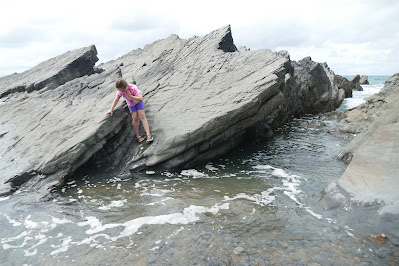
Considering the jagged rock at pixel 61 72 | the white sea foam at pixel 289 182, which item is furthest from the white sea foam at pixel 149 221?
the jagged rock at pixel 61 72

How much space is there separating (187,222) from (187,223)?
0.05 metres

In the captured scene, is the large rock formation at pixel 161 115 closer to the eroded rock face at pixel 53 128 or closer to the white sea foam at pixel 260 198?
the eroded rock face at pixel 53 128

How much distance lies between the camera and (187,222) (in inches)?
270

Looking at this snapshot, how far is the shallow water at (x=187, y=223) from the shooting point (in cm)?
552

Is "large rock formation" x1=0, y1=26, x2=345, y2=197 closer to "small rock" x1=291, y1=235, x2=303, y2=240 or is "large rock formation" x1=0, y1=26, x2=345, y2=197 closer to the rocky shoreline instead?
the rocky shoreline

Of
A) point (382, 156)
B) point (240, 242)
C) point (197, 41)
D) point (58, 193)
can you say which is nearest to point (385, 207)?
point (382, 156)

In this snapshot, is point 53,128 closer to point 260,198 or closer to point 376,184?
point 260,198

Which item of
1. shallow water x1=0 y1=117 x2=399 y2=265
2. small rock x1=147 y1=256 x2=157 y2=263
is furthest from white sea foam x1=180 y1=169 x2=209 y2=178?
small rock x1=147 y1=256 x2=157 y2=263

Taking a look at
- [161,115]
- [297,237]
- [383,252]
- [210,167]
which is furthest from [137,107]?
[383,252]

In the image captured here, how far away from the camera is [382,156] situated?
7.86 m

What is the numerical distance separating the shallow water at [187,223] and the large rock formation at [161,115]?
85 cm

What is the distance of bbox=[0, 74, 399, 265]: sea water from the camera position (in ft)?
18.1

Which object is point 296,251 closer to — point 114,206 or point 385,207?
point 385,207

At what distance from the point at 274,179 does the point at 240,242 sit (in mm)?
4560
